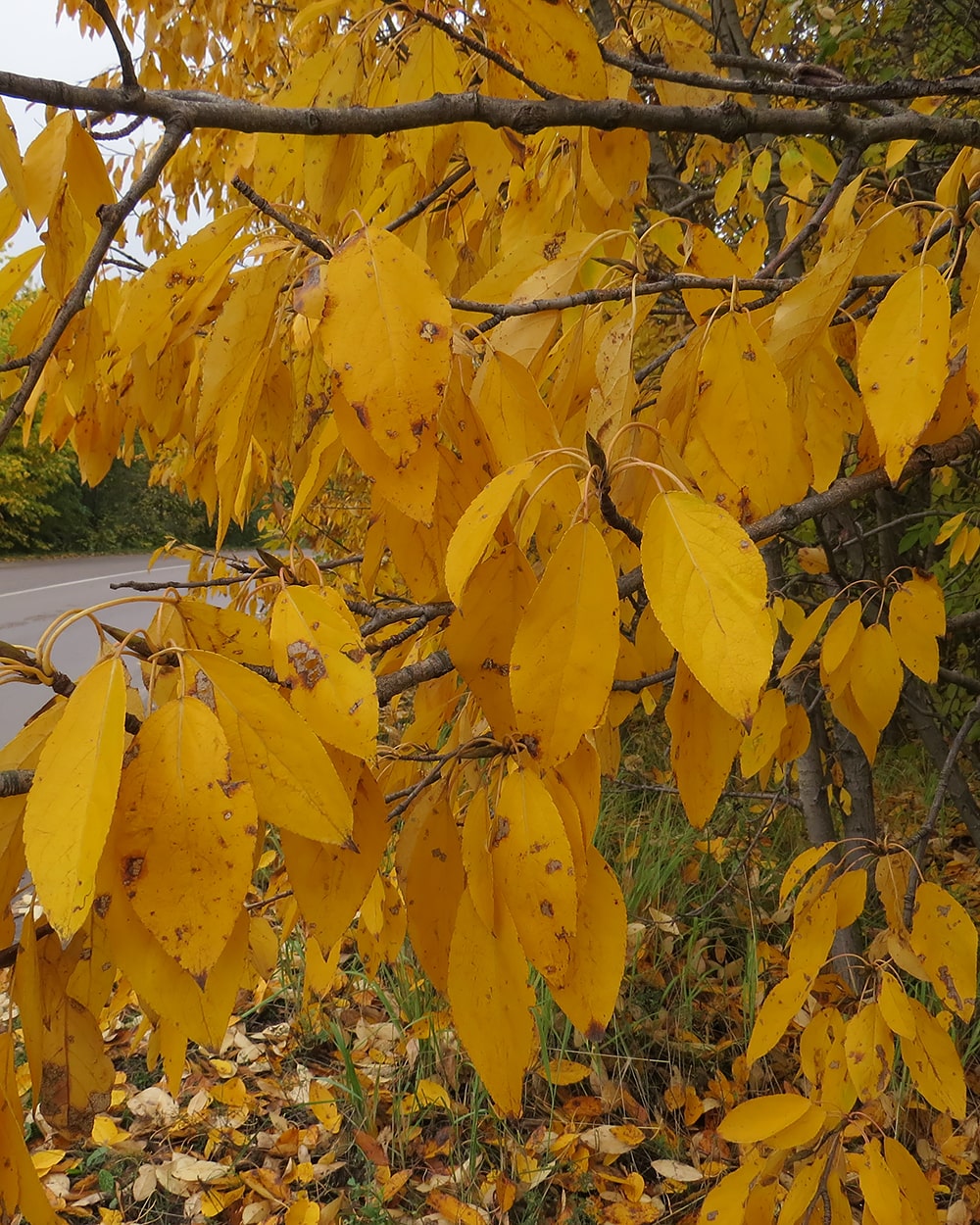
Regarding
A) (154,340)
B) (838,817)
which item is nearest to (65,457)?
(838,817)

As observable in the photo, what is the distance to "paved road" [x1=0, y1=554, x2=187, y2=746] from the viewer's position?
5168 millimetres

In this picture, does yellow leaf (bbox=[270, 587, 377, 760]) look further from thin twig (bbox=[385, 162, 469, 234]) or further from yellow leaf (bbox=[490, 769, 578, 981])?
thin twig (bbox=[385, 162, 469, 234])

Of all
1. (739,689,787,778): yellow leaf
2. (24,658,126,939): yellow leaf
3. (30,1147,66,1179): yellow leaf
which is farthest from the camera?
(30,1147,66,1179): yellow leaf

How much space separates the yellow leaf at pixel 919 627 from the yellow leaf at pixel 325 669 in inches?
35.0

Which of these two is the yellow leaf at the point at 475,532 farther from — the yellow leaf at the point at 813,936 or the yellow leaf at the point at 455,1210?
the yellow leaf at the point at 455,1210

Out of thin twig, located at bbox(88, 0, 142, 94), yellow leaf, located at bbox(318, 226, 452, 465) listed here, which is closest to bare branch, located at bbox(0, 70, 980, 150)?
thin twig, located at bbox(88, 0, 142, 94)

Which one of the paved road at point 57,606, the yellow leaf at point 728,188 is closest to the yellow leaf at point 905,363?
the yellow leaf at point 728,188

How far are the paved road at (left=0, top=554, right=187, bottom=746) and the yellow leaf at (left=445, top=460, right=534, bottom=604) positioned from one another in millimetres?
3516

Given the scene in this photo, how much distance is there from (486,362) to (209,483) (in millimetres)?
783

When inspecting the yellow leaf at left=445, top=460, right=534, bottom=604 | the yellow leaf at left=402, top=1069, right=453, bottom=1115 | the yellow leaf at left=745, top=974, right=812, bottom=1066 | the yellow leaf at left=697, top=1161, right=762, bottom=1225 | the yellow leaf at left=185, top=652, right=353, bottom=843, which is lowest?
the yellow leaf at left=402, top=1069, right=453, bottom=1115

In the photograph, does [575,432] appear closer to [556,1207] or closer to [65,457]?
[556,1207]

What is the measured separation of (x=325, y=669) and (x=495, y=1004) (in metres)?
0.23

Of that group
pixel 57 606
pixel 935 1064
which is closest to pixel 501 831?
pixel 935 1064

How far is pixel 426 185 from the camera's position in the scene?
39.5 inches
